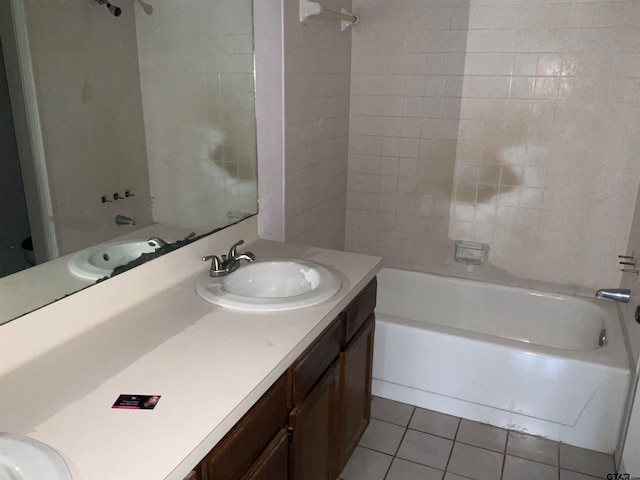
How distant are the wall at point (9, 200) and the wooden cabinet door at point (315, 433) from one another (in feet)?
2.60

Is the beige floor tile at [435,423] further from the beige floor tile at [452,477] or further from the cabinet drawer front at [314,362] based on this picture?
the cabinet drawer front at [314,362]

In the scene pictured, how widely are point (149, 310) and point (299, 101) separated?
4.06ft

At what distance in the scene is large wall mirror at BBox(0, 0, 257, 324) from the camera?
1.23 metres

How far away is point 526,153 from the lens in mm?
2762

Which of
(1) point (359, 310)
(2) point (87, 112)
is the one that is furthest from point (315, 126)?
(2) point (87, 112)

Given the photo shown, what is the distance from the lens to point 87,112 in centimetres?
142

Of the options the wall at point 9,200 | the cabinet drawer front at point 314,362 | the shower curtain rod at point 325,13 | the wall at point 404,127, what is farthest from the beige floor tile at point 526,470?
the shower curtain rod at point 325,13

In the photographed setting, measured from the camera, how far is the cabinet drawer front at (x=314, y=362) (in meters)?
1.42

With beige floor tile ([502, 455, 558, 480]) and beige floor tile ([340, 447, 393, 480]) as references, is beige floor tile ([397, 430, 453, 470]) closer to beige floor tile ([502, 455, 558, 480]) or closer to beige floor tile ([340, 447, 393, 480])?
beige floor tile ([340, 447, 393, 480])

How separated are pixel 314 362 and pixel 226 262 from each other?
50cm

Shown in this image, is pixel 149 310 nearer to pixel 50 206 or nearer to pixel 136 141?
pixel 50 206

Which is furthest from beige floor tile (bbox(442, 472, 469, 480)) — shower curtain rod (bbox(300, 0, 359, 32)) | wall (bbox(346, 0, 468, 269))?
shower curtain rod (bbox(300, 0, 359, 32))

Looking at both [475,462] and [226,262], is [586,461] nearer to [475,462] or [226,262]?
[475,462]

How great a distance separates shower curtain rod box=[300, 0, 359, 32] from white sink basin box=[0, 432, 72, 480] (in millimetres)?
1892
